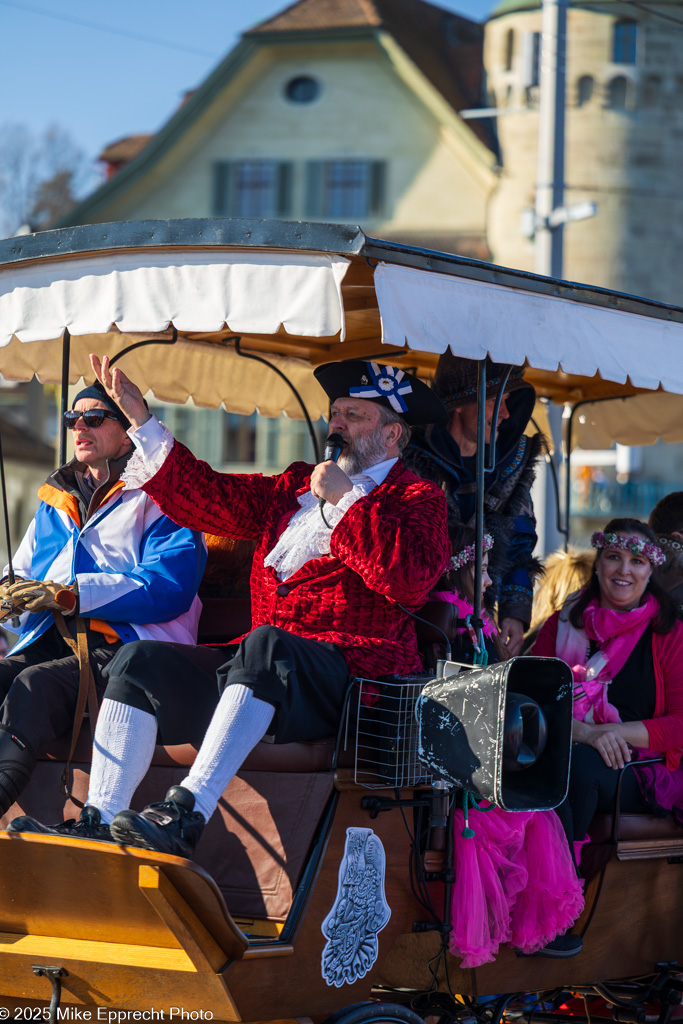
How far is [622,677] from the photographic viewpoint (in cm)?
441

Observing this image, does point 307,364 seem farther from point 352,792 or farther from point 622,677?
point 352,792

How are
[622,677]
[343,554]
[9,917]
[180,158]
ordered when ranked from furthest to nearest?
[180,158] → [622,677] → [343,554] → [9,917]

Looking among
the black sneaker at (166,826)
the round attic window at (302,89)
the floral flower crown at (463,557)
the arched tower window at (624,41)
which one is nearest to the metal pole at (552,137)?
the floral flower crown at (463,557)

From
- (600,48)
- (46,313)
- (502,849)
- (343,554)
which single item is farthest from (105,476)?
(600,48)

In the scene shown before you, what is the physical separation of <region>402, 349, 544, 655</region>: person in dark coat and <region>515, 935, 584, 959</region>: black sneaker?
113 centimetres

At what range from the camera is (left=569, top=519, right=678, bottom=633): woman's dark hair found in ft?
14.5

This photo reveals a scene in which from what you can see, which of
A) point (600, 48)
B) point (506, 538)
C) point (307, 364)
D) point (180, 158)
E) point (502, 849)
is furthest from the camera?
point (180, 158)

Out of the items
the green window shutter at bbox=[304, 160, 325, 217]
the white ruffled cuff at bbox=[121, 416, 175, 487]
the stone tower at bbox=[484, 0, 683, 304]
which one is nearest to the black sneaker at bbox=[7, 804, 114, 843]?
the white ruffled cuff at bbox=[121, 416, 175, 487]

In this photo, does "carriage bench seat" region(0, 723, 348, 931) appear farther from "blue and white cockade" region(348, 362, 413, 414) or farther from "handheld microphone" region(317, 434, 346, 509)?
"blue and white cockade" region(348, 362, 413, 414)

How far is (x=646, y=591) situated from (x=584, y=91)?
2267cm

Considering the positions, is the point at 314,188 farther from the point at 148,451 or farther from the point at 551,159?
the point at 148,451

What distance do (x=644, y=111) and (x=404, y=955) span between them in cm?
2444

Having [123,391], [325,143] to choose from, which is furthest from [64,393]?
[325,143]

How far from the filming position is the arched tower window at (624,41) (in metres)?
24.9
